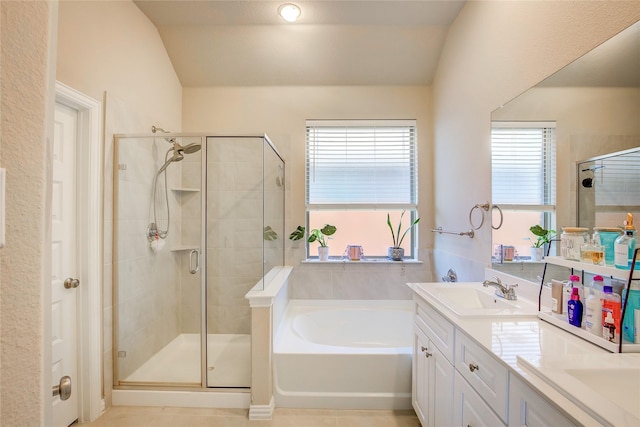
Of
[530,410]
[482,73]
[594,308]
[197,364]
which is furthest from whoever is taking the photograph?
[197,364]

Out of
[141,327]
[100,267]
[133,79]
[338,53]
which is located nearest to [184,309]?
[141,327]

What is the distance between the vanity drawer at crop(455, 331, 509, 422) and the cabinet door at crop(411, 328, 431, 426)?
0.42 metres

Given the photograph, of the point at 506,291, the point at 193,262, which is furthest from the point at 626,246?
the point at 193,262

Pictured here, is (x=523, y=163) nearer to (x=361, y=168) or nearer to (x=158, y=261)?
(x=361, y=168)

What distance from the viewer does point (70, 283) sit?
1.74m

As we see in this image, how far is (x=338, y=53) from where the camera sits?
263 cm

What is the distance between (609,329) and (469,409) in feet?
1.93

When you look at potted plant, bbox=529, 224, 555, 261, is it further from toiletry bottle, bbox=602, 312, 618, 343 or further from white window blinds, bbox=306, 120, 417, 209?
white window blinds, bbox=306, 120, 417, 209

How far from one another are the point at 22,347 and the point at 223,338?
1914 millimetres

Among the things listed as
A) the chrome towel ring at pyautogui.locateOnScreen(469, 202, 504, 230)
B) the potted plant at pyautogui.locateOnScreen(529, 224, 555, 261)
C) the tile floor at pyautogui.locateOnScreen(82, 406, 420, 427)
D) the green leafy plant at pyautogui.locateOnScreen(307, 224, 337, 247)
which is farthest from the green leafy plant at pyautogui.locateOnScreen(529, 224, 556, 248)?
the green leafy plant at pyautogui.locateOnScreen(307, 224, 337, 247)

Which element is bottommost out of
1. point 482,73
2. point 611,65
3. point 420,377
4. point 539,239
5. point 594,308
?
point 420,377

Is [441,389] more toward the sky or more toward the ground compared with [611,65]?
more toward the ground

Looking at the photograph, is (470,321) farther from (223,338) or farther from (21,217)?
(223,338)

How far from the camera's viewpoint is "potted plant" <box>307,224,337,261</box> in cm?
282
